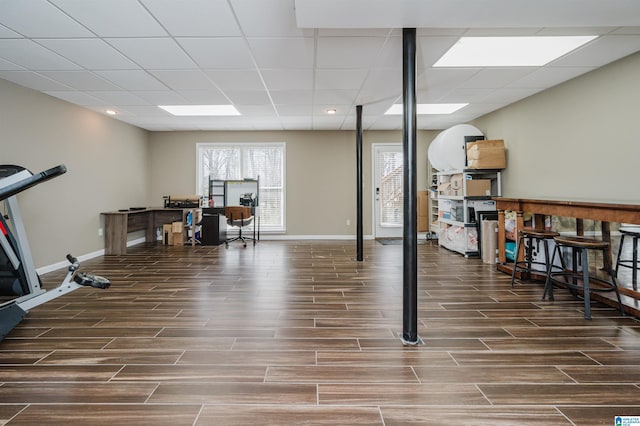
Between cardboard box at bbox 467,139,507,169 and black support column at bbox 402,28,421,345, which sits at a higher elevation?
cardboard box at bbox 467,139,507,169

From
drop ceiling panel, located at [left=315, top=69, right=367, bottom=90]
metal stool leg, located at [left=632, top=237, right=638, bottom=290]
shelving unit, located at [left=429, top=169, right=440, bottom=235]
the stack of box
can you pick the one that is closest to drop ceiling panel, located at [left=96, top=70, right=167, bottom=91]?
drop ceiling panel, located at [left=315, top=69, right=367, bottom=90]

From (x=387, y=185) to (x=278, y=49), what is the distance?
4.83 meters

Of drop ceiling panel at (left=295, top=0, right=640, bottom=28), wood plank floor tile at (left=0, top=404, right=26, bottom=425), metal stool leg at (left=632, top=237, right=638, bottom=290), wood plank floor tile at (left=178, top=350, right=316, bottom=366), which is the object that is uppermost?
drop ceiling panel at (left=295, top=0, right=640, bottom=28)

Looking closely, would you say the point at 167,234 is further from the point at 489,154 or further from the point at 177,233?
the point at 489,154

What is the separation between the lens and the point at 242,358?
83.1 inches

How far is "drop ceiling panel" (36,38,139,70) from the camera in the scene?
3.02 metres

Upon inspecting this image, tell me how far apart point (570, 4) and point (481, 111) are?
379 centimetres

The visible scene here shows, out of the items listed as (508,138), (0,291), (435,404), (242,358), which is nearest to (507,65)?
(508,138)

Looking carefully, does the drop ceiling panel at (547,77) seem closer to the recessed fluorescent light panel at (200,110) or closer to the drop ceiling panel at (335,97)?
the drop ceiling panel at (335,97)

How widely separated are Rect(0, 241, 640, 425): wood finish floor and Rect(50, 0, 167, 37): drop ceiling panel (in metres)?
2.46

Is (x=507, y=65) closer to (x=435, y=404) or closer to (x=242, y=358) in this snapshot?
(x=435, y=404)

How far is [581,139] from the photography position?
399cm

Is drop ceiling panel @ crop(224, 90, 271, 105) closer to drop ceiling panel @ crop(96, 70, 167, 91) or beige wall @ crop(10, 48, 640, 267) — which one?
drop ceiling panel @ crop(96, 70, 167, 91)

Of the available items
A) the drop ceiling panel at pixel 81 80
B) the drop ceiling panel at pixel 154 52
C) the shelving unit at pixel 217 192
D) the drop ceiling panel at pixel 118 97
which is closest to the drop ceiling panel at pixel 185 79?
the drop ceiling panel at pixel 154 52
